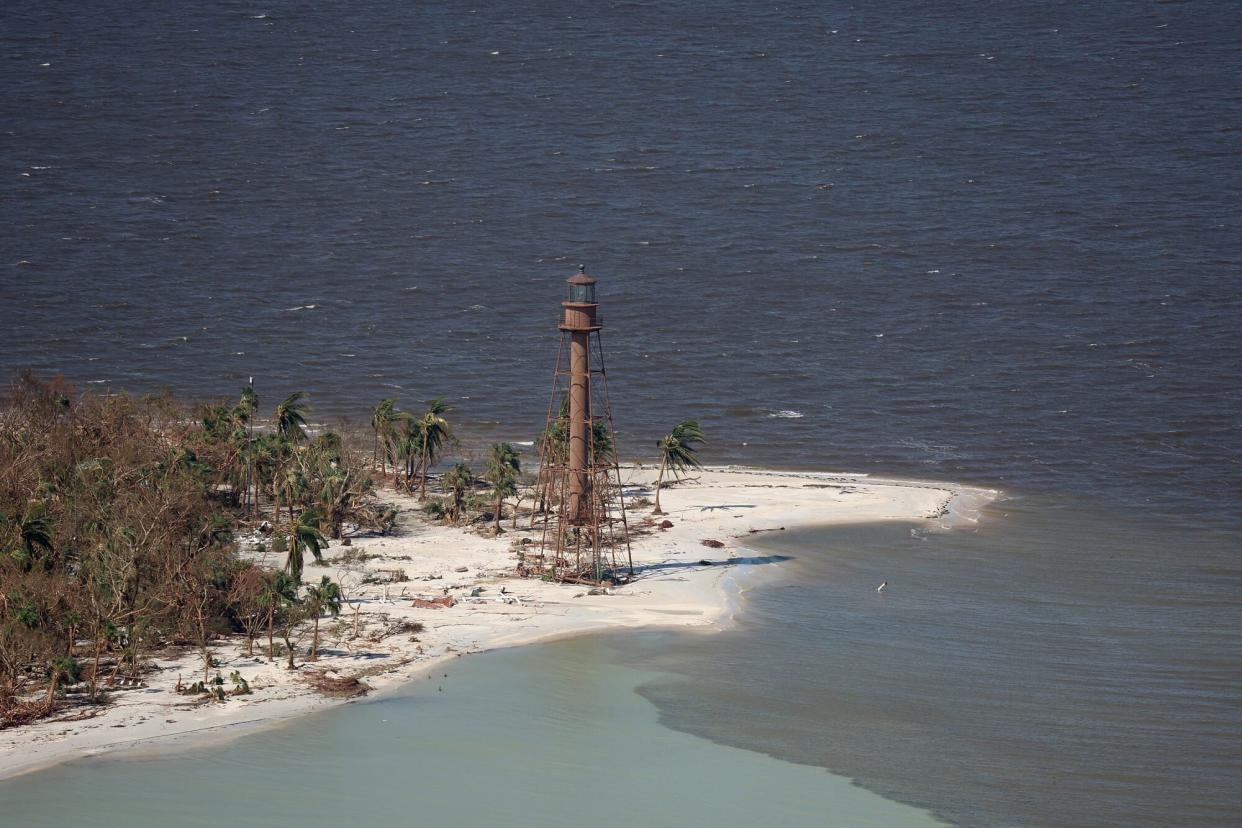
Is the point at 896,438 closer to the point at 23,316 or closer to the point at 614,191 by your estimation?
the point at 614,191

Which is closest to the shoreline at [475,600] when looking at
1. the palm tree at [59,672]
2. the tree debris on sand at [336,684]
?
the tree debris on sand at [336,684]

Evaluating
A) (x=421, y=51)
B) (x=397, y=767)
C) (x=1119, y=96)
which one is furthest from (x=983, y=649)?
(x=421, y=51)

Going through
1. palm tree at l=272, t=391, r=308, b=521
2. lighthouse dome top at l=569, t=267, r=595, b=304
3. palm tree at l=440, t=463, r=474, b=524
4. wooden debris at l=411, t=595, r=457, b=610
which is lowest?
wooden debris at l=411, t=595, r=457, b=610

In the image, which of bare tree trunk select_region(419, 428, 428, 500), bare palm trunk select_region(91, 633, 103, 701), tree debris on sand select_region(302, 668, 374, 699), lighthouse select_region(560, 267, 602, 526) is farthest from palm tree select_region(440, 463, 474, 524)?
bare palm trunk select_region(91, 633, 103, 701)

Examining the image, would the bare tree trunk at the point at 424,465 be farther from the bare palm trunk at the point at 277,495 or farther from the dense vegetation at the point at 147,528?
the bare palm trunk at the point at 277,495

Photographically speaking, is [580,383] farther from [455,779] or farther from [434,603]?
[455,779]

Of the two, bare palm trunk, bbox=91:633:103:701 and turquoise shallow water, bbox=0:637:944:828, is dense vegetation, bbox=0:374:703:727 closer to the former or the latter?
bare palm trunk, bbox=91:633:103:701

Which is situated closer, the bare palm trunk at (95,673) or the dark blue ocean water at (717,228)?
the bare palm trunk at (95,673)
